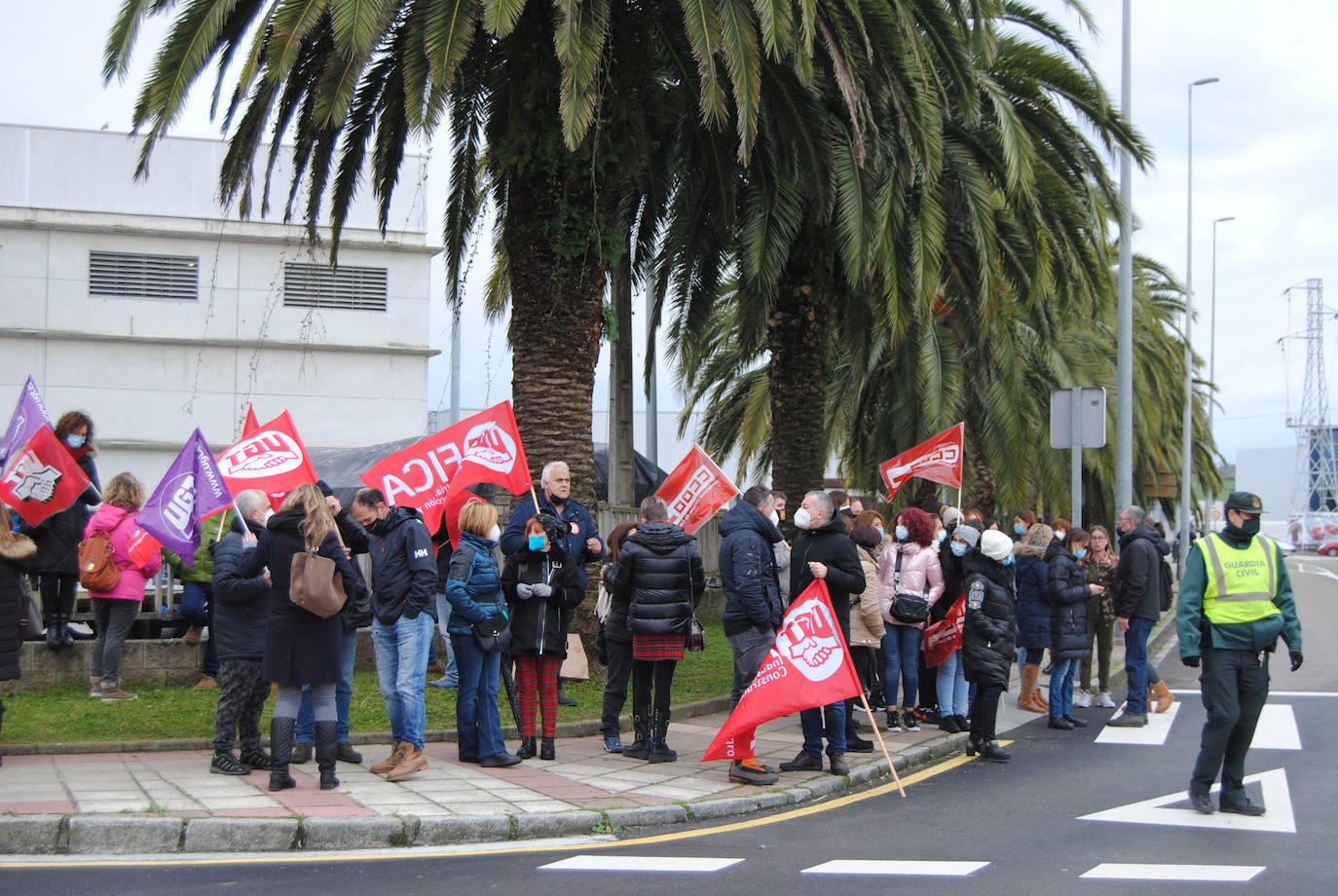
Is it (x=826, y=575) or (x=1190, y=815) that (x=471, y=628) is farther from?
(x=1190, y=815)

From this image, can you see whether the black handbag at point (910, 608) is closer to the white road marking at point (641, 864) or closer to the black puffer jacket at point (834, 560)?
the black puffer jacket at point (834, 560)

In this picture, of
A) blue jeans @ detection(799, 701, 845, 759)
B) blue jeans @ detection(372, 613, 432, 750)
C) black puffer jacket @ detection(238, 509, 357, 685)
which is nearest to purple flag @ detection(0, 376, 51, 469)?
→ black puffer jacket @ detection(238, 509, 357, 685)

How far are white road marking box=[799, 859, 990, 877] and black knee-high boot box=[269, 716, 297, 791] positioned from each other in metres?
3.26

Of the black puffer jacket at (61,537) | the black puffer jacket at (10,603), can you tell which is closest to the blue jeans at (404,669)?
the black puffer jacket at (10,603)

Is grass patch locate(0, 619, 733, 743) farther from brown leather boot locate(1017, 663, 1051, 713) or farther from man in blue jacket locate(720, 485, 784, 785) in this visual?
brown leather boot locate(1017, 663, 1051, 713)

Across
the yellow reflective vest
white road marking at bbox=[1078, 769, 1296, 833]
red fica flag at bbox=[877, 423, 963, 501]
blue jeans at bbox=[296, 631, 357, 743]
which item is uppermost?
red fica flag at bbox=[877, 423, 963, 501]

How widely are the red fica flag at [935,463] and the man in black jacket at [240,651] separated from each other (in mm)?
8597

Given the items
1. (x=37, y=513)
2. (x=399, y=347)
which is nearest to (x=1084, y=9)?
(x=37, y=513)

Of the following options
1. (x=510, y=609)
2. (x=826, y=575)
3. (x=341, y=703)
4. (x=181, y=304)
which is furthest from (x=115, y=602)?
Answer: (x=181, y=304)

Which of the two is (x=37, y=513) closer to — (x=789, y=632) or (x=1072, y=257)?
(x=789, y=632)

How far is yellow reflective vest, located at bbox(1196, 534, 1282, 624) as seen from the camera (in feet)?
25.7

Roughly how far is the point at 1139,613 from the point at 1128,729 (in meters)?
1.04

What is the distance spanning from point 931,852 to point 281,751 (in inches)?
150

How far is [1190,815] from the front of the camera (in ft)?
25.5
